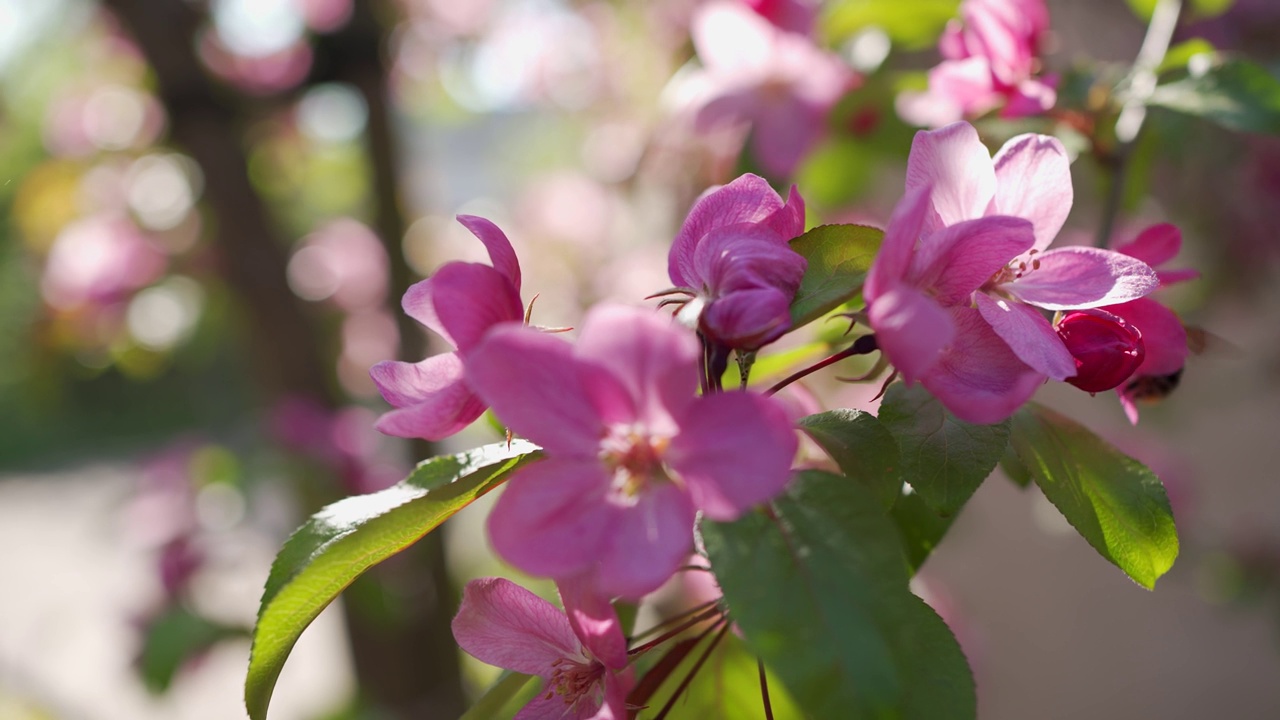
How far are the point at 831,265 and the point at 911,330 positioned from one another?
0.08 meters

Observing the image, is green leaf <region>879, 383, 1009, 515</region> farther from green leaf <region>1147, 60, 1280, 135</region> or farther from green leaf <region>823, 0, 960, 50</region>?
green leaf <region>823, 0, 960, 50</region>

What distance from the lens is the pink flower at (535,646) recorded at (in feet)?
1.40

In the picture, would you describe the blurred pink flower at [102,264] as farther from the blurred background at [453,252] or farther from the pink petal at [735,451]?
the pink petal at [735,451]

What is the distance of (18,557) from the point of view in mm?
4520

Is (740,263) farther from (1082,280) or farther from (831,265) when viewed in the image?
(1082,280)

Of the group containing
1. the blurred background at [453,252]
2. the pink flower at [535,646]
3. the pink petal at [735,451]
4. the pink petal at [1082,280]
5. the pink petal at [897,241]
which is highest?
the pink petal at [897,241]

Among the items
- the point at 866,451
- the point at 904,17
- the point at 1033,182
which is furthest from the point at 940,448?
the point at 904,17

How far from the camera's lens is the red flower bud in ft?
1.29

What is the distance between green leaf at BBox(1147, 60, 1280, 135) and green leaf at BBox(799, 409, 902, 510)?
0.37 meters

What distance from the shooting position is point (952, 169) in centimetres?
40

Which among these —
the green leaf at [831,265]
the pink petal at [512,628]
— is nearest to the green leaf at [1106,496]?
the green leaf at [831,265]

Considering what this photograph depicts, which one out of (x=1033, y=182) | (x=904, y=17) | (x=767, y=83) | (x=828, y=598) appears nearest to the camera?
(x=828, y=598)

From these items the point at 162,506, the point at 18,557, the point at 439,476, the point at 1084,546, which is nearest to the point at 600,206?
the point at 162,506

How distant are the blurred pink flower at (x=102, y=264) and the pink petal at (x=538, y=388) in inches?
67.1
